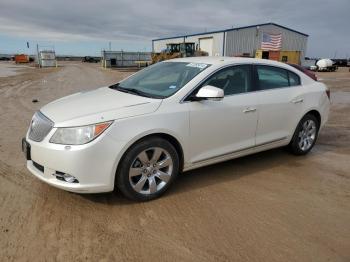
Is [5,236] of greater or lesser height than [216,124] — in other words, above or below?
below

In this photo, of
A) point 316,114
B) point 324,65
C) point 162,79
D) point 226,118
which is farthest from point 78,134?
point 324,65

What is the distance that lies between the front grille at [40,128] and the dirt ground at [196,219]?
738mm

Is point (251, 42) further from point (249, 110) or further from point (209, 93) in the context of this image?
point (209, 93)

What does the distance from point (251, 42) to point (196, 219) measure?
38658 mm

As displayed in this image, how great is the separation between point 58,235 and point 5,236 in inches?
18.7

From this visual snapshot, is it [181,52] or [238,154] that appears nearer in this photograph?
[238,154]

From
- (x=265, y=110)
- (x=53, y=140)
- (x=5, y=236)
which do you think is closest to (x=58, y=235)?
(x=5, y=236)

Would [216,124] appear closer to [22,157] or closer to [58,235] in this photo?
[58,235]

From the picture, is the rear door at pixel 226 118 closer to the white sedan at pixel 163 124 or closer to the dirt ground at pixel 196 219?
the white sedan at pixel 163 124

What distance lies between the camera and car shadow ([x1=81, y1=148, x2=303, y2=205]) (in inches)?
143

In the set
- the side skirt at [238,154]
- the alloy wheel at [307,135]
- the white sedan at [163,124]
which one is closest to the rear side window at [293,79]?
the white sedan at [163,124]

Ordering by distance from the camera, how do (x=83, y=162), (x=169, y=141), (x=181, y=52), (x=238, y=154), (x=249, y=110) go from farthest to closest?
(x=181, y=52)
(x=238, y=154)
(x=249, y=110)
(x=169, y=141)
(x=83, y=162)

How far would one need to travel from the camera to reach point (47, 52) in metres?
45.0

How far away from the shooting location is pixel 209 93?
3572 mm
